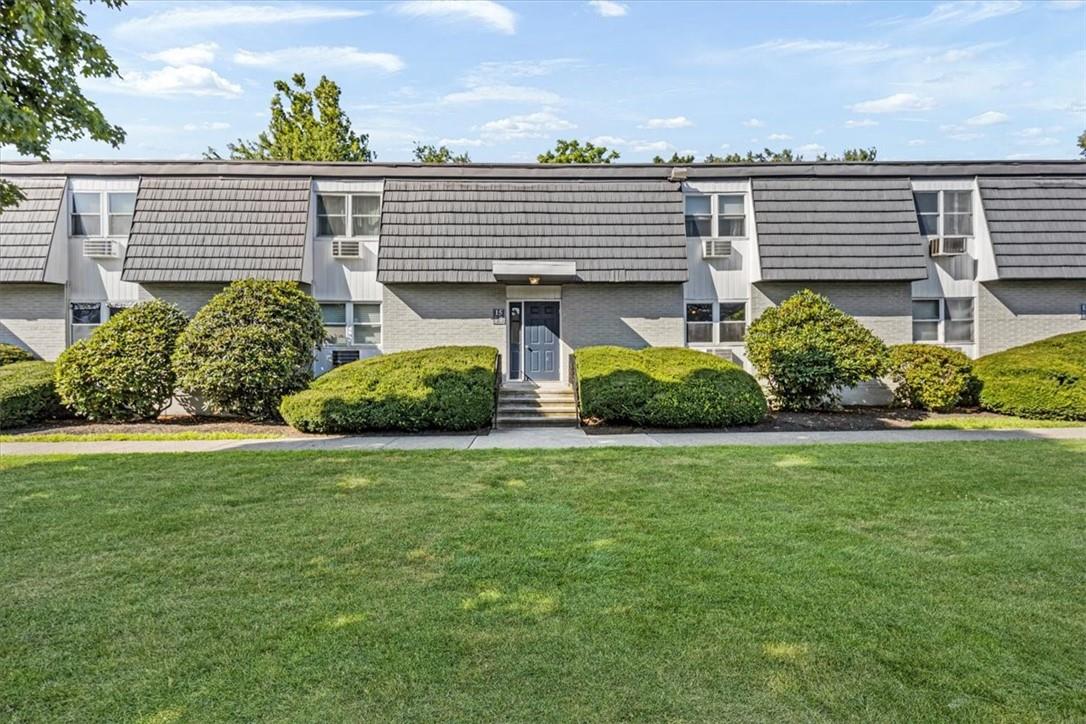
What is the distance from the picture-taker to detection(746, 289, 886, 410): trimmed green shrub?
1315cm

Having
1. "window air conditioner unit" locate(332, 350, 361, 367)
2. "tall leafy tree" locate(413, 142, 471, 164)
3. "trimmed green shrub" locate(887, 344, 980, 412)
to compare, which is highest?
"tall leafy tree" locate(413, 142, 471, 164)

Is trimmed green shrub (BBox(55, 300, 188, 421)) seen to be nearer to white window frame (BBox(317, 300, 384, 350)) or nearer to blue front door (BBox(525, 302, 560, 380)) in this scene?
white window frame (BBox(317, 300, 384, 350))

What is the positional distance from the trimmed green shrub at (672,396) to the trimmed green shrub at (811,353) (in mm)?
1644

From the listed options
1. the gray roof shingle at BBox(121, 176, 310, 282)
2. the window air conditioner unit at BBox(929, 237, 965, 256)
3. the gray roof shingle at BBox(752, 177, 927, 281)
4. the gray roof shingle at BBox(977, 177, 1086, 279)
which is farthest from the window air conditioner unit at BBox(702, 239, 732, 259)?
the gray roof shingle at BBox(121, 176, 310, 282)

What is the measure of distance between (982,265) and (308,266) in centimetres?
1730

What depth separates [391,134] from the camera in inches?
1345

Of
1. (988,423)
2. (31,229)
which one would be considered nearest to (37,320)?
(31,229)

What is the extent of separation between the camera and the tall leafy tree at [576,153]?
111 ft

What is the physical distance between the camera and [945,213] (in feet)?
52.2

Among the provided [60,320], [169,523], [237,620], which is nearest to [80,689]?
[237,620]

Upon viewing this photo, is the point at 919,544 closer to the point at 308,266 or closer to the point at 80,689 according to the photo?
the point at 80,689

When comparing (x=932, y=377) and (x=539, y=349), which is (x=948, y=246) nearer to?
(x=932, y=377)

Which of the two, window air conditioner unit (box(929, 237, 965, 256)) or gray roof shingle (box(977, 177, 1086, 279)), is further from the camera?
window air conditioner unit (box(929, 237, 965, 256))

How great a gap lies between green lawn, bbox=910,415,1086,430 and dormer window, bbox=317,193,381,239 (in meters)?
13.5
